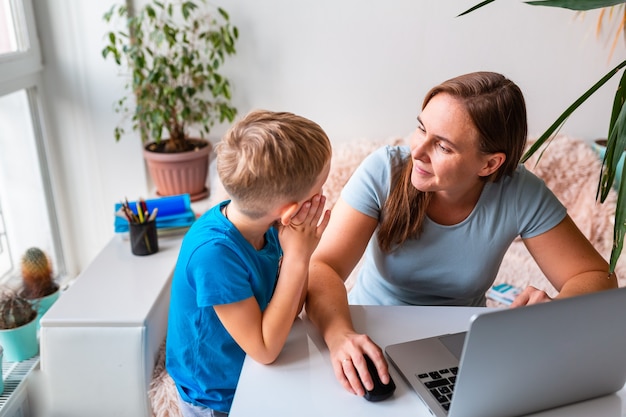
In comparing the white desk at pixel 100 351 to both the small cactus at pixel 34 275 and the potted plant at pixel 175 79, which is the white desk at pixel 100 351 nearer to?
the small cactus at pixel 34 275

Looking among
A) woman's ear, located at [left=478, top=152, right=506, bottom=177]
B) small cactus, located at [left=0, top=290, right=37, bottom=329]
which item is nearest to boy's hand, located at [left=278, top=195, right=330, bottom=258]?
woman's ear, located at [left=478, top=152, right=506, bottom=177]

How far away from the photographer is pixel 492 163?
3.76ft

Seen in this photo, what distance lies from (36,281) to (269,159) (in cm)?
119

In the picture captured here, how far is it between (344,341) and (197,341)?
284mm

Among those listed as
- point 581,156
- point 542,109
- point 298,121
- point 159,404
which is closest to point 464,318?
point 298,121

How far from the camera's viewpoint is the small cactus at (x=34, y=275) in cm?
174

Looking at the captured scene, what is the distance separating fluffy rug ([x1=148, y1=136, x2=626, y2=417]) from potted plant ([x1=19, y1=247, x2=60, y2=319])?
580mm

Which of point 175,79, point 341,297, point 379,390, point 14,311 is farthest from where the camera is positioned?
point 175,79

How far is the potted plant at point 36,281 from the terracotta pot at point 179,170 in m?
0.47

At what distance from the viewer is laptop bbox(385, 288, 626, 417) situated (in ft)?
2.25

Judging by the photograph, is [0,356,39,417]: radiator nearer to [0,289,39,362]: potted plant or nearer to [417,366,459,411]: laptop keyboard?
[0,289,39,362]: potted plant

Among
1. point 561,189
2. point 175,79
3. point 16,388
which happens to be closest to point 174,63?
point 175,79

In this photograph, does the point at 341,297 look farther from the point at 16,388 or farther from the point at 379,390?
the point at 16,388

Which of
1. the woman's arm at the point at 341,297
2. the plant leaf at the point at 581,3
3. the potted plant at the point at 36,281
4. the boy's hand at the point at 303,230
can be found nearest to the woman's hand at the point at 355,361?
the woman's arm at the point at 341,297
